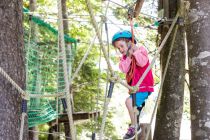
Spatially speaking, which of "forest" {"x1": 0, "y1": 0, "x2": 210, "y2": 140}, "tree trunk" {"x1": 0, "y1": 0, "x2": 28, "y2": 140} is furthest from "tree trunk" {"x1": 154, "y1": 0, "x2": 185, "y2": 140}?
"tree trunk" {"x1": 0, "y1": 0, "x2": 28, "y2": 140}

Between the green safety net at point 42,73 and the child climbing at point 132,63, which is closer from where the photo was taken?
the child climbing at point 132,63

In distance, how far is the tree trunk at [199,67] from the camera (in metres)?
1.74

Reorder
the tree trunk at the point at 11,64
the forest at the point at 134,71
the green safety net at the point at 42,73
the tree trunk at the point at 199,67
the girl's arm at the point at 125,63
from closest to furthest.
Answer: the forest at the point at 134,71
the tree trunk at the point at 11,64
the tree trunk at the point at 199,67
the girl's arm at the point at 125,63
the green safety net at the point at 42,73

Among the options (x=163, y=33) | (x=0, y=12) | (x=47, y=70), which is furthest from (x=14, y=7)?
(x=47, y=70)

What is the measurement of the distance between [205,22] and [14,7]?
A: 89 centimetres

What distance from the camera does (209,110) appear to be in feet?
5.68

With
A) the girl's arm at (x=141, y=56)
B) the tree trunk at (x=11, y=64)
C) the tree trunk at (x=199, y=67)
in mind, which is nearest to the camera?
the tree trunk at (x=11, y=64)

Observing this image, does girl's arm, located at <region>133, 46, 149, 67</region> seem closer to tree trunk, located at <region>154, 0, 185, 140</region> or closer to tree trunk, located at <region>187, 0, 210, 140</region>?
tree trunk, located at <region>154, 0, 185, 140</region>

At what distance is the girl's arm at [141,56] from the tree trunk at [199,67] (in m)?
0.37

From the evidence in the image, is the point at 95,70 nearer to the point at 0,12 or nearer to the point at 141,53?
the point at 141,53

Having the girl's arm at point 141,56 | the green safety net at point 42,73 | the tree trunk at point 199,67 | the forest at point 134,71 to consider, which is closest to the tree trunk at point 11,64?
the forest at point 134,71

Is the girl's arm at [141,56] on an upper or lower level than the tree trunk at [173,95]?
upper

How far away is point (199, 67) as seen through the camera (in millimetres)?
1788

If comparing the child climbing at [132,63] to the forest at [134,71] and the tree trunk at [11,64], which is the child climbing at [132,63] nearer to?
the forest at [134,71]
